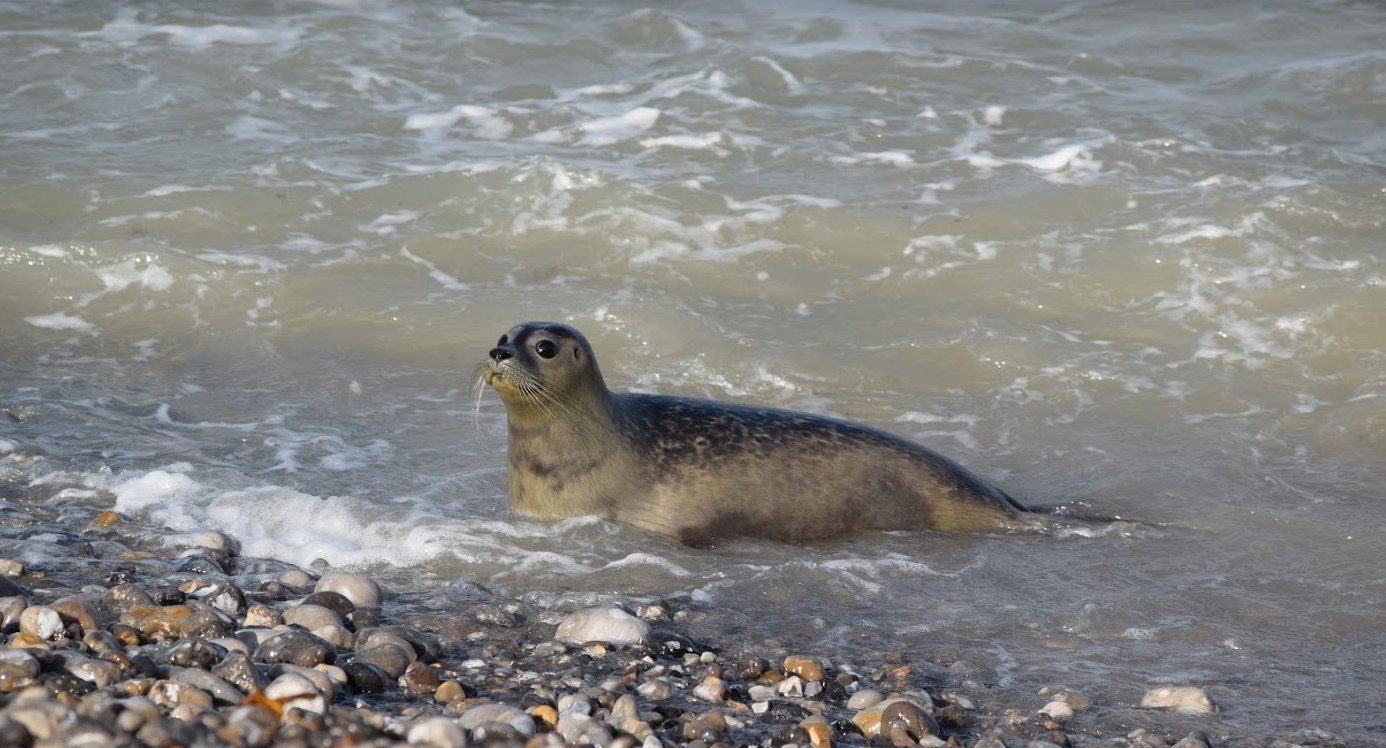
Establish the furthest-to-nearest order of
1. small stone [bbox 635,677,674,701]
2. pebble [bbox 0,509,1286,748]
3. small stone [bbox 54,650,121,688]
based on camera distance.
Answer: small stone [bbox 635,677,674,701]
small stone [bbox 54,650,121,688]
pebble [bbox 0,509,1286,748]

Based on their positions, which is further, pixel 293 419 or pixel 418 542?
pixel 293 419

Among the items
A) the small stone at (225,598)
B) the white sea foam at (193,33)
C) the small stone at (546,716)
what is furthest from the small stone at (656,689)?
the white sea foam at (193,33)

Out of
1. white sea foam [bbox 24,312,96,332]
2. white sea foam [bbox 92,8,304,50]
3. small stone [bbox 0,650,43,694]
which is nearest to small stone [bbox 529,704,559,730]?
small stone [bbox 0,650,43,694]

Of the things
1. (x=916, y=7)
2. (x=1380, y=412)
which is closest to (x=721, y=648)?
(x=1380, y=412)

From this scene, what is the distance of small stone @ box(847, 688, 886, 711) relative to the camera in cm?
434

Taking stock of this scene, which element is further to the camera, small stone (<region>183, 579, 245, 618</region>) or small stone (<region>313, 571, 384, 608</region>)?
small stone (<region>313, 571, 384, 608</region>)

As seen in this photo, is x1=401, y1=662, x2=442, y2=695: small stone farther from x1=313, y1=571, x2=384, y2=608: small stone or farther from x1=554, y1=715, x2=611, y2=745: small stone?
x1=313, y1=571, x2=384, y2=608: small stone

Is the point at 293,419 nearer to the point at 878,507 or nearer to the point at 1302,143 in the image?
the point at 878,507

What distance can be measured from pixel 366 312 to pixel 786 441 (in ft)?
11.4

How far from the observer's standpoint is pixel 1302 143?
11.9m

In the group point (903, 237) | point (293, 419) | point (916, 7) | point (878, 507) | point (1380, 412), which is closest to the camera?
point (878, 507)

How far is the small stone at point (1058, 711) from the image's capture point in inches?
172

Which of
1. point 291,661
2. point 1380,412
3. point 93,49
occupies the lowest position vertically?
point 1380,412

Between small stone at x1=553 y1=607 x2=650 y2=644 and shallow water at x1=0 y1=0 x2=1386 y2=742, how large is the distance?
1.65 ft
